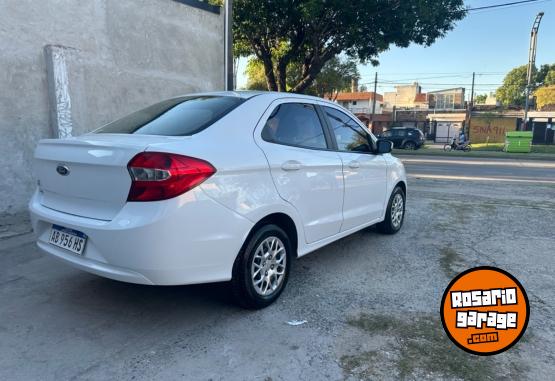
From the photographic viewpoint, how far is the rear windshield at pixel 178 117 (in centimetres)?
302

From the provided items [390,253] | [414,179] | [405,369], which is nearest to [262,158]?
[405,369]

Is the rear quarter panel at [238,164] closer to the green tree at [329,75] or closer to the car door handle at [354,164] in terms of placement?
the car door handle at [354,164]

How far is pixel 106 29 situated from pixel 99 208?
5201 mm

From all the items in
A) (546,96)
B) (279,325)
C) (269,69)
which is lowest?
(279,325)

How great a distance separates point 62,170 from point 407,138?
28182 mm

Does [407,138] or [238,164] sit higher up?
[238,164]

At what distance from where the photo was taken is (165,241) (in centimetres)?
249

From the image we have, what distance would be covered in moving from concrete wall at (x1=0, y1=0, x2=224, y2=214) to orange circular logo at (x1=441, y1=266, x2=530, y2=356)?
5912 millimetres

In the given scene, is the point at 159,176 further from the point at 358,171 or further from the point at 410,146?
the point at 410,146

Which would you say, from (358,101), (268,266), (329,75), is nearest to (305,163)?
(268,266)

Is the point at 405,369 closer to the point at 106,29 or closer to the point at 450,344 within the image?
the point at 450,344

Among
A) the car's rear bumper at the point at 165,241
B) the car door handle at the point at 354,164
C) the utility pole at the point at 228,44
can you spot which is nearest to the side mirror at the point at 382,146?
the car door handle at the point at 354,164

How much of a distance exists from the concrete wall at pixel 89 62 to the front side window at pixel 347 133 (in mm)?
4306

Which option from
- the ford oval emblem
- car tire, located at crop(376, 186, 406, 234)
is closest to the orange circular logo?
the ford oval emblem
